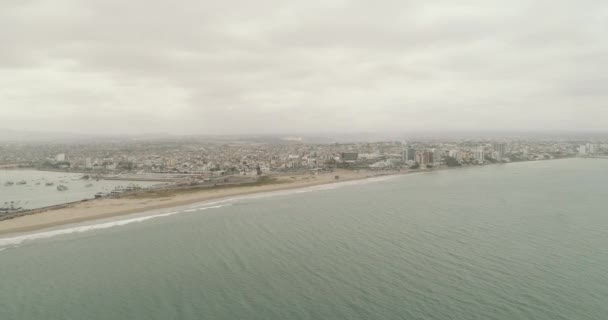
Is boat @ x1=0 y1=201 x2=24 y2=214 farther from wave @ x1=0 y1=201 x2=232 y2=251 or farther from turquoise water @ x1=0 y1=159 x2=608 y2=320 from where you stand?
turquoise water @ x1=0 y1=159 x2=608 y2=320

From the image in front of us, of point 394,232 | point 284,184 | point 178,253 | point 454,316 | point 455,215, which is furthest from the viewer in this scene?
point 284,184

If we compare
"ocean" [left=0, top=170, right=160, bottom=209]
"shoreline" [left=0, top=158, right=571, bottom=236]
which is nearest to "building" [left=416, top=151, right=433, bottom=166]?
"shoreline" [left=0, top=158, right=571, bottom=236]

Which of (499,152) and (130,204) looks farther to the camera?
(499,152)

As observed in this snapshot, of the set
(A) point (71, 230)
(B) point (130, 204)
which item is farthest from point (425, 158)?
(A) point (71, 230)

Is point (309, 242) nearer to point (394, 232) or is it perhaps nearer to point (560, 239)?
point (394, 232)

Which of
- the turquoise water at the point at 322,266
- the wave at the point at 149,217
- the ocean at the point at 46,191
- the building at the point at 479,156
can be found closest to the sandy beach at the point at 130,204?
the wave at the point at 149,217

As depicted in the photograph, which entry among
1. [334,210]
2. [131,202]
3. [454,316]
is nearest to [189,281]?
[454,316]

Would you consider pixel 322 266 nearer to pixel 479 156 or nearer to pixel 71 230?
pixel 71 230
